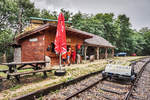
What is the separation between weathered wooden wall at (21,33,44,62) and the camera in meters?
8.58

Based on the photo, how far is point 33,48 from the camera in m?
9.50

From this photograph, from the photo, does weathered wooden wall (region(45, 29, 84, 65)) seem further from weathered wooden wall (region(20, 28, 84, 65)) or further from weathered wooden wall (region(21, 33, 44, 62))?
weathered wooden wall (region(21, 33, 44, 62))

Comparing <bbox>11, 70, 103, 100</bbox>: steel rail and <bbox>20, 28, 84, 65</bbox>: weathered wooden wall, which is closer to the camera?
<bbox>11, 70, 103, 100</bbox>: steel rail

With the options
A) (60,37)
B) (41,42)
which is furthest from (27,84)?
(41,42)

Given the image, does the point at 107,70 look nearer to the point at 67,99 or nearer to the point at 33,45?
the point at 67,99

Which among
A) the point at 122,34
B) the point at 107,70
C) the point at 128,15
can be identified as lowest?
the point at 107,70

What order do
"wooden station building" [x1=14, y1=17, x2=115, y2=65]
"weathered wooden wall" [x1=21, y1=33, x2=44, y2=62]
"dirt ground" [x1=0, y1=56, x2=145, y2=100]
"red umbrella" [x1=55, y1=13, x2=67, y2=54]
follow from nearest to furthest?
"dirt ground" [x1=0, y1=56, x2=145, y2=100]
"red umbrella" [x1=55, y1=13, x2=67, y2=54]
"wooden station building" [x1=14, y1=17, x2=115, y2=65]
"weathered wooden wall" [x1=21, y1=33, x2=44, y2=62]

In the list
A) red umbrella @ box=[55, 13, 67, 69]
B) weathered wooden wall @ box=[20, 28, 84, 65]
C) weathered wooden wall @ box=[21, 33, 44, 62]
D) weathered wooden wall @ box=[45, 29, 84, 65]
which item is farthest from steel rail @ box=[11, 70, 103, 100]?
weathered wooden wall @ box=[21, 33, 44, 62]

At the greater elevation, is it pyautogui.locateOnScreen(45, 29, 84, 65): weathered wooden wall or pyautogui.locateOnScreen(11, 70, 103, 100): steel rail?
pyautogui.locateOnScreen(45, 29, 84, 65): weathered wooden wall

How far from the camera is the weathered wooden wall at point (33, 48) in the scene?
8.58m

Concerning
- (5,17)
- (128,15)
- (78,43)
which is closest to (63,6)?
(5,17)

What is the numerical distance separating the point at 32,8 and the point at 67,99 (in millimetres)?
27329

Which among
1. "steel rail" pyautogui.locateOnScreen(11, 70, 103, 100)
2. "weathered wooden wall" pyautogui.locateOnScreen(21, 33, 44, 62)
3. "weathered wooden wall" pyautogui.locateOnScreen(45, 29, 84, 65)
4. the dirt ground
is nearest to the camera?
"steel rail" pyautogui.locateOnScreen(11, 70, 103, 100)

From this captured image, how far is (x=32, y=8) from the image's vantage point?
964 inches
